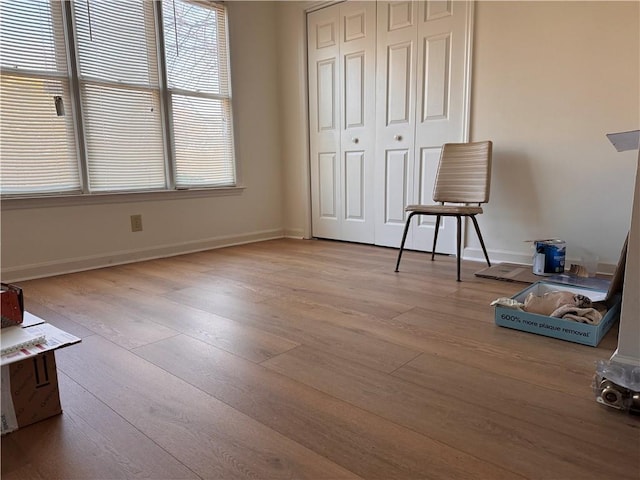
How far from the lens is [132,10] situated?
Answer: 284cm

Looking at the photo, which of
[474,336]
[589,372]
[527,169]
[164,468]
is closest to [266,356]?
[164,468]

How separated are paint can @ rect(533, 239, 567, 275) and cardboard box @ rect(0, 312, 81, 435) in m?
2.24

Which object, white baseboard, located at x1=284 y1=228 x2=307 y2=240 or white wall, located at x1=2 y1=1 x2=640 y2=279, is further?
white baseboard, located at x1=284 y1=228 x2=307 y2=240

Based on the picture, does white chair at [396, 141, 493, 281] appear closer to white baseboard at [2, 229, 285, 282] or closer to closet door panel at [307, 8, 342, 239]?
closet door panel at [307, 8, 342, 239]

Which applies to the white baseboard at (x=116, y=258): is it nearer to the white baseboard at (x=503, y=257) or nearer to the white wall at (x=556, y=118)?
the white baseboard at (x=503, y=257)

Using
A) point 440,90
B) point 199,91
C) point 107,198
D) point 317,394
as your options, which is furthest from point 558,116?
point 107,198

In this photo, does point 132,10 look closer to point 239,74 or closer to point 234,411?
point 239,74

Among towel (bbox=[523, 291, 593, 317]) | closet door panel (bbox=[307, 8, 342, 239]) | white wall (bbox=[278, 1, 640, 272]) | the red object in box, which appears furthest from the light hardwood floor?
closet door panel (bbox=[307, 8, 342, 239])

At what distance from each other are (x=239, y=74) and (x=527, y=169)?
232 cm

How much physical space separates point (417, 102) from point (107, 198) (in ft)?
7.16

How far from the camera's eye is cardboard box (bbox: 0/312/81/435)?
99cm

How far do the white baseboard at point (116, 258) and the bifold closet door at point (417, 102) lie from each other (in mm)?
1257

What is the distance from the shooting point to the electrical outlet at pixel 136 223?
2.95 meters

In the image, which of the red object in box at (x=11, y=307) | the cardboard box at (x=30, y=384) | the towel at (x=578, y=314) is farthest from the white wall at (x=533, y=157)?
the cardboard box at (x=30, y=384)
